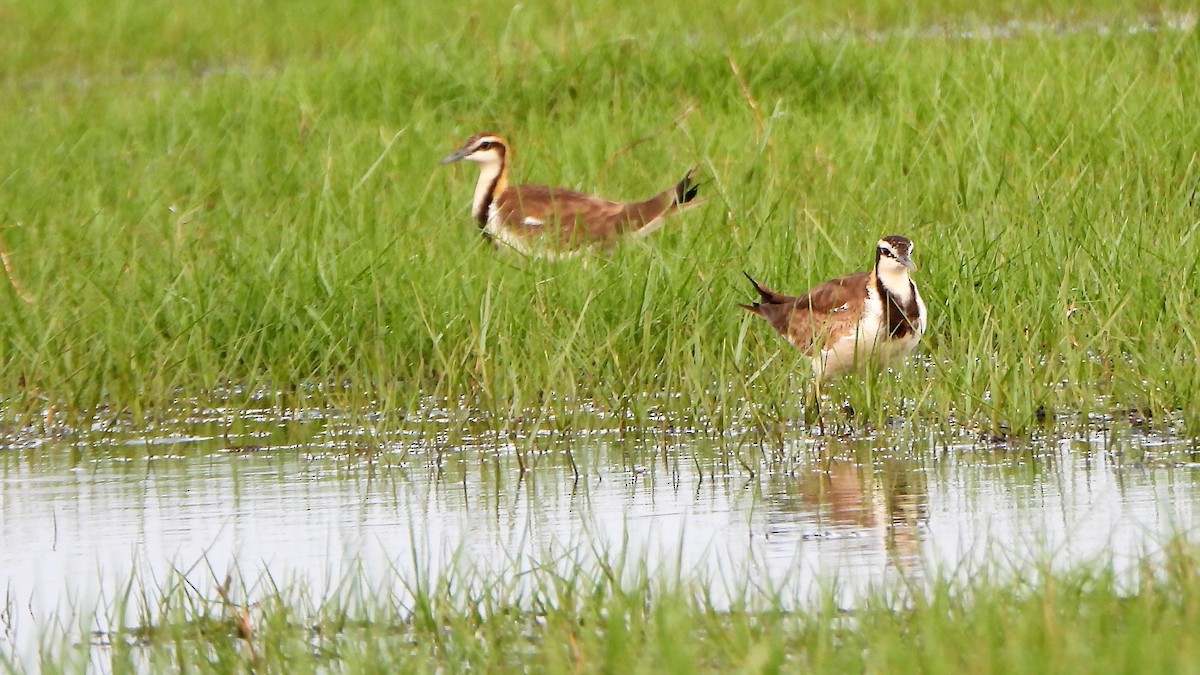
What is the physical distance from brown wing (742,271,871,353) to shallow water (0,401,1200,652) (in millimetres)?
704

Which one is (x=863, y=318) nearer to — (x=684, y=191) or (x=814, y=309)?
(x=814, y=309)

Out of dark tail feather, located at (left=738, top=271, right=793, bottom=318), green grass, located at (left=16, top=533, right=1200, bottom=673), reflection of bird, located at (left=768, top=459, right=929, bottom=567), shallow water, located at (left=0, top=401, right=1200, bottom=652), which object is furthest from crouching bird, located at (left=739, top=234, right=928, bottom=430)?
green grass, located at (left=16, top=533, right=1200, bottom=673)

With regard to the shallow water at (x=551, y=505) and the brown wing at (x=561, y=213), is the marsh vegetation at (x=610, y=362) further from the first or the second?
the brown wing at (x=561, y=213)

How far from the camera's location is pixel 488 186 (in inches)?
374

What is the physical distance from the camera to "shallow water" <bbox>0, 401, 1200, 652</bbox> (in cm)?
448

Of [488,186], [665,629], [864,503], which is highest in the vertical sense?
[488,186]

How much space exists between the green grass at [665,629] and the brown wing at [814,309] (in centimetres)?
241

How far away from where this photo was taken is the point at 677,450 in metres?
5.95

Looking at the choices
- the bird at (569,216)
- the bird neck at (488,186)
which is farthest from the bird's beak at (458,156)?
the bird at (569,216)

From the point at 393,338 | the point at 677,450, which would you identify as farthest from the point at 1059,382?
the point at 393,338

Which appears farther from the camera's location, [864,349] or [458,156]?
[458,156]

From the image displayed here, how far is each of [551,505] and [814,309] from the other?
185 centimetres

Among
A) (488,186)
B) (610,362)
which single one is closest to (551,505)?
(610,362)

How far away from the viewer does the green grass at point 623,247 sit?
642cm
